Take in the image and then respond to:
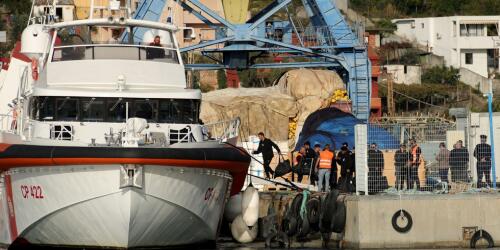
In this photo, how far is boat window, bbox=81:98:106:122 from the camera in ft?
82.3

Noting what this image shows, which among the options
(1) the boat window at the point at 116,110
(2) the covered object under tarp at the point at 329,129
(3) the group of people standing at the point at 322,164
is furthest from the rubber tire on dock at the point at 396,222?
(2) the covered object under tarp at the point at 329,129

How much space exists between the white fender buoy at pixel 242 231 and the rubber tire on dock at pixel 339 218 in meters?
2.31

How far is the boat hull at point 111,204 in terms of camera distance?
2344 centimetres

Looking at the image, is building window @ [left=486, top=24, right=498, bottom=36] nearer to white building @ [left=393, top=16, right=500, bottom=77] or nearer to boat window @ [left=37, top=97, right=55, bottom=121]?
white building @ [left=393, top=16, right=500, bottom=77]

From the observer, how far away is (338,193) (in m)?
26.3

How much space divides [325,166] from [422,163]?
3174mm

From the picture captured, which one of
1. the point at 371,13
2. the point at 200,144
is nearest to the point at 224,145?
the point at 200,144

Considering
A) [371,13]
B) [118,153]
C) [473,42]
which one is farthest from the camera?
[371,13]

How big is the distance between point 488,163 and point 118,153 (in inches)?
330

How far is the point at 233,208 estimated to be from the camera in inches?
1120

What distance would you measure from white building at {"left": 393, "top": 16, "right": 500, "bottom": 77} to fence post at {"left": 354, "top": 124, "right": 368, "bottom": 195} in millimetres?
51993

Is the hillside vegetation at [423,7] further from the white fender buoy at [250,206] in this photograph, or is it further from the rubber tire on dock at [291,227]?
the rubber tire on dock at [291,227]

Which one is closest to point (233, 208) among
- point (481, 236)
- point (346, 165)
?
point (346, 165)

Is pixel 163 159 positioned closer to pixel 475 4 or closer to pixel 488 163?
pixel 488 163
